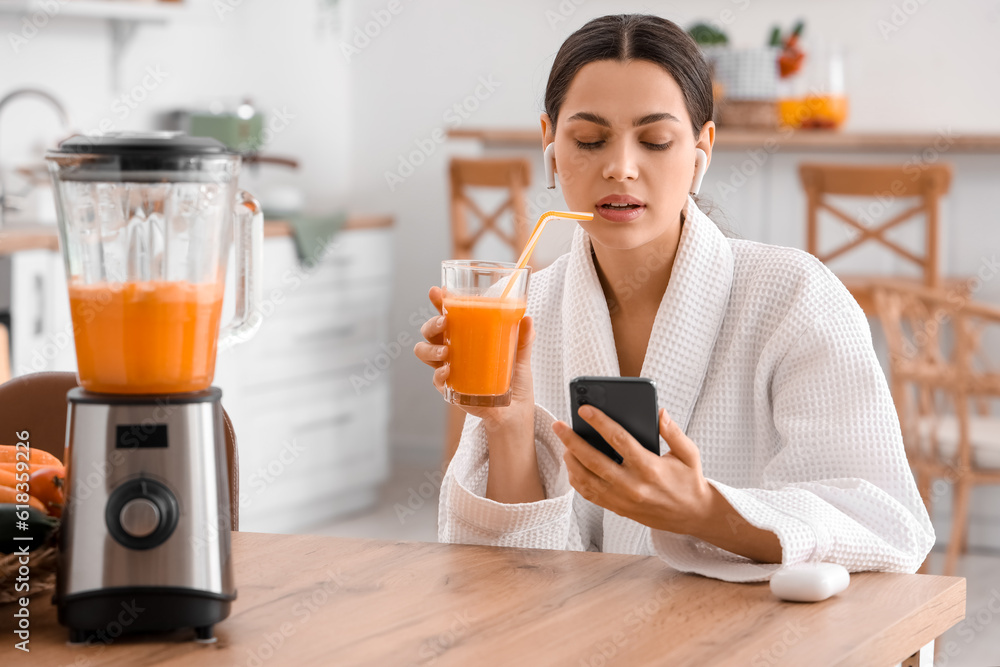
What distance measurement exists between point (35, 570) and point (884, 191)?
276 cm

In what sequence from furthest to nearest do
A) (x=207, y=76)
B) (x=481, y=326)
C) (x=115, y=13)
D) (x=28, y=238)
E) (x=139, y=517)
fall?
(x=207, y=76) < (x=115, y=13) < (x=28, y=238) < (x=481, y=326) < (x=139, y=517)

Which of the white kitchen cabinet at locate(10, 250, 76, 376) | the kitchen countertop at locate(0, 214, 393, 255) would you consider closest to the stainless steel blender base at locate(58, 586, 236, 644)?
the kitchen countertop at locate(0, 214, 393, 255)

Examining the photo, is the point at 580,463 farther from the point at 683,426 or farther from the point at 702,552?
the point at 683,426

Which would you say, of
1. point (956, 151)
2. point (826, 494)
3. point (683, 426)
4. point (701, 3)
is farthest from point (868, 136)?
point (826, 494)

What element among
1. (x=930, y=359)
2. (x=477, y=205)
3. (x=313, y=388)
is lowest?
(x=313, y=388)

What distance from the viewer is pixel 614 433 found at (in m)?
1.03

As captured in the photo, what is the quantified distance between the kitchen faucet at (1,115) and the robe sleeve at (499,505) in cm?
209

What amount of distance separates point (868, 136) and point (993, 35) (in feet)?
2.27

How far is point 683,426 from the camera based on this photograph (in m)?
1.44

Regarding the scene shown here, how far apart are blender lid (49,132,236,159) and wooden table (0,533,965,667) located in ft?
1.19

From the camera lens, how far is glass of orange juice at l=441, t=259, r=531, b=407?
114cm

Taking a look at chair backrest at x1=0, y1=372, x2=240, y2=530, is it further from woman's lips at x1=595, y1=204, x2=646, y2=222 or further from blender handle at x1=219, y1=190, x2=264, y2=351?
woman's lips at x1=595, y1=204, x2=646, y2=222

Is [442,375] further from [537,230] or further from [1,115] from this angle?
[1,115]

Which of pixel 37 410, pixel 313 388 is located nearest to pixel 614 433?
pixel 37 410
